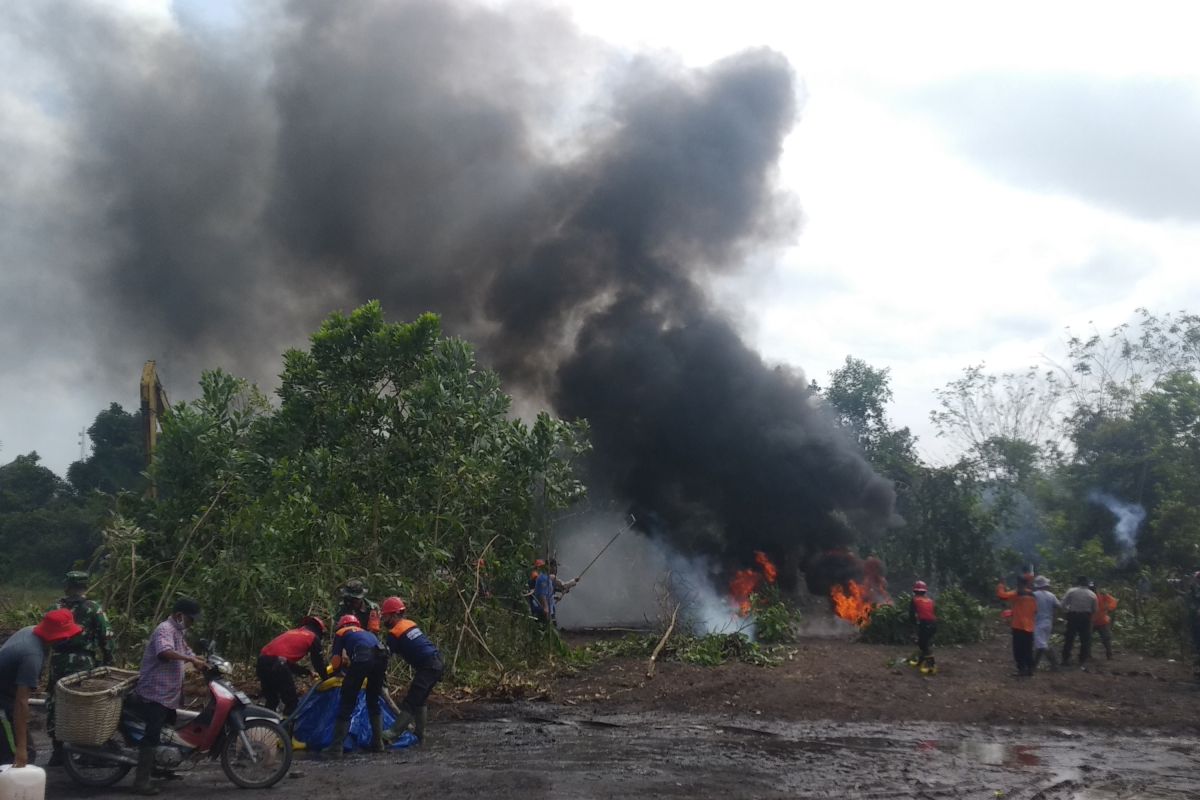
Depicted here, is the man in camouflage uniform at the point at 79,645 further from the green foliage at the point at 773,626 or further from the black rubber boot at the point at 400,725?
the green foliage at the point at 773,626

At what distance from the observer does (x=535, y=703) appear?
39.6 feet

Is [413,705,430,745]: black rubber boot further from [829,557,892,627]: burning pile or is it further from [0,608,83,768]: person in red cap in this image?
[829,557,892,627]: burning pile

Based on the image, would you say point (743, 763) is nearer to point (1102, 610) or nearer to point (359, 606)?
point (359, 606)

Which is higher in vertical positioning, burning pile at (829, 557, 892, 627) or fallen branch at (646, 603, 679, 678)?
burning pile at (829, 557, 892, 627)

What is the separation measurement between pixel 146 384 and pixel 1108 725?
16.6 meters

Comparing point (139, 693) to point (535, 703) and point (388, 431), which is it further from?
point (388, 431)

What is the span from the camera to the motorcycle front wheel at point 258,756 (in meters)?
7.55

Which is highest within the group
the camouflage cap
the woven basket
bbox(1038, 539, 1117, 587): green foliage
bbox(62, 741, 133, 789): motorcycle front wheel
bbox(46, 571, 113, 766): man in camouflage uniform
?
bbox(1038, 539, 1117, 587): green foliage

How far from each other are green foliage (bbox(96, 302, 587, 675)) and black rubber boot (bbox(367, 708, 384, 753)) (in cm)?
379

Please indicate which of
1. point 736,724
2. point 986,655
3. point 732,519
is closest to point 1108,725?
point 736,724

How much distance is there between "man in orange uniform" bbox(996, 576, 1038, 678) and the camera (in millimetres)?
14133

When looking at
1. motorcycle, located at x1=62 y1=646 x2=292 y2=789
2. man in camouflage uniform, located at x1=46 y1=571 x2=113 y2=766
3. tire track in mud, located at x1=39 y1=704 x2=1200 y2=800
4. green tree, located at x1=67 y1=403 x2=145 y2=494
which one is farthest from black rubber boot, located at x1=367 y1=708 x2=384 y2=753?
green tree, located at x1=67 y1=403 x2=145 y2=494

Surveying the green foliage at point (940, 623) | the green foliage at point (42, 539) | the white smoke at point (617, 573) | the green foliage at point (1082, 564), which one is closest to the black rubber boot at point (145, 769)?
the green foliage at point (940, 623)

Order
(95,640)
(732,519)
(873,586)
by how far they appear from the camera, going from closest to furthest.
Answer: (95,640) → (873,586) → (732,519)
